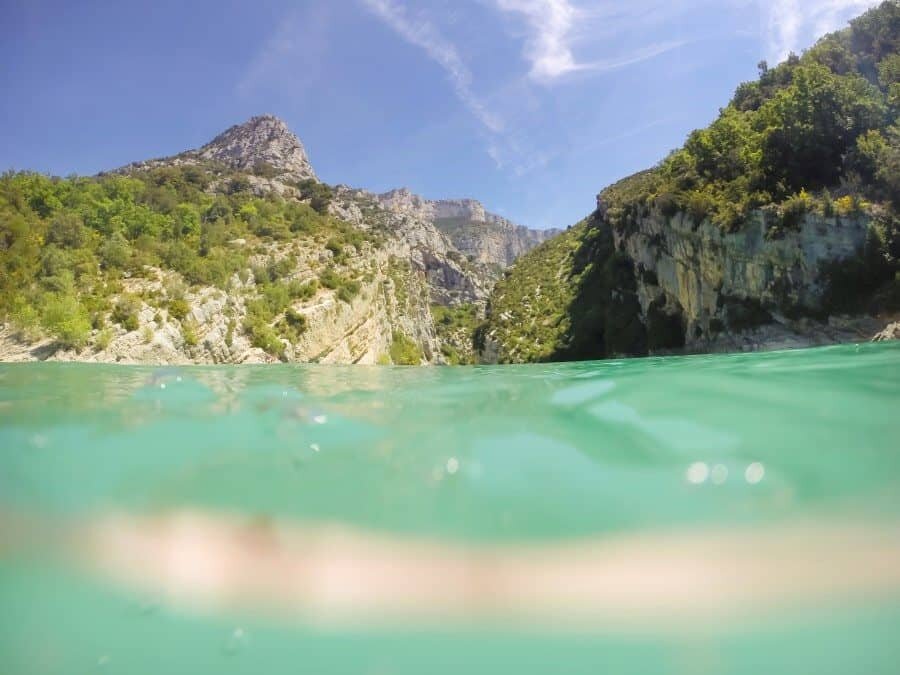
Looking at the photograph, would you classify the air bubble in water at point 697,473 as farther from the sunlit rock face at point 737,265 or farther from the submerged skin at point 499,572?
the sunlit rock face at point 737,265

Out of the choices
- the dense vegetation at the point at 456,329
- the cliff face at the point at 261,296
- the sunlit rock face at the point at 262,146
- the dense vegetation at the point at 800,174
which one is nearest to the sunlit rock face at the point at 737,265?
the dense vegetation at the point at 800,174

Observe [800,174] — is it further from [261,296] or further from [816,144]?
[261,296]

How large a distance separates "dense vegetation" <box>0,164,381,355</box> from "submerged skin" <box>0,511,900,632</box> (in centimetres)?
2195

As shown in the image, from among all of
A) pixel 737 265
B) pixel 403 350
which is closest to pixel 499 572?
pixel 737 265

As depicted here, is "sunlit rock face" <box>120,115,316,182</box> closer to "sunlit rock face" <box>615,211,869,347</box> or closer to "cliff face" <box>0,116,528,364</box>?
"cliff face" <box>0,116,528,364</box>

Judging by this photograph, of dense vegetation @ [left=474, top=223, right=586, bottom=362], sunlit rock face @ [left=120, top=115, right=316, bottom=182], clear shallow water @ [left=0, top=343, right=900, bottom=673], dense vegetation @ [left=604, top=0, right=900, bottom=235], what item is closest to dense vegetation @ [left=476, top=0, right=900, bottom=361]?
dense vegetation @ [left=604, top=0, right=900, bottom=235]

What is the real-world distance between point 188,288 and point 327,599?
1133 inches

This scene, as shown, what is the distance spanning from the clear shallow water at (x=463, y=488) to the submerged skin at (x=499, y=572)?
0.24 ft

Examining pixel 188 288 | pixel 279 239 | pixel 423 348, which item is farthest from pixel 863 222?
pixel 423 348

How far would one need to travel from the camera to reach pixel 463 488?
10.0 feet

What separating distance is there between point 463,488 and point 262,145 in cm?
13001

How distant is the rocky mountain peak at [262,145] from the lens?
350 feet

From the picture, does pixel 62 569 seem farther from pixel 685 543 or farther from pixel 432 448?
pixel 685 543

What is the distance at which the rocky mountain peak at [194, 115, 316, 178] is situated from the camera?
4198 inches
